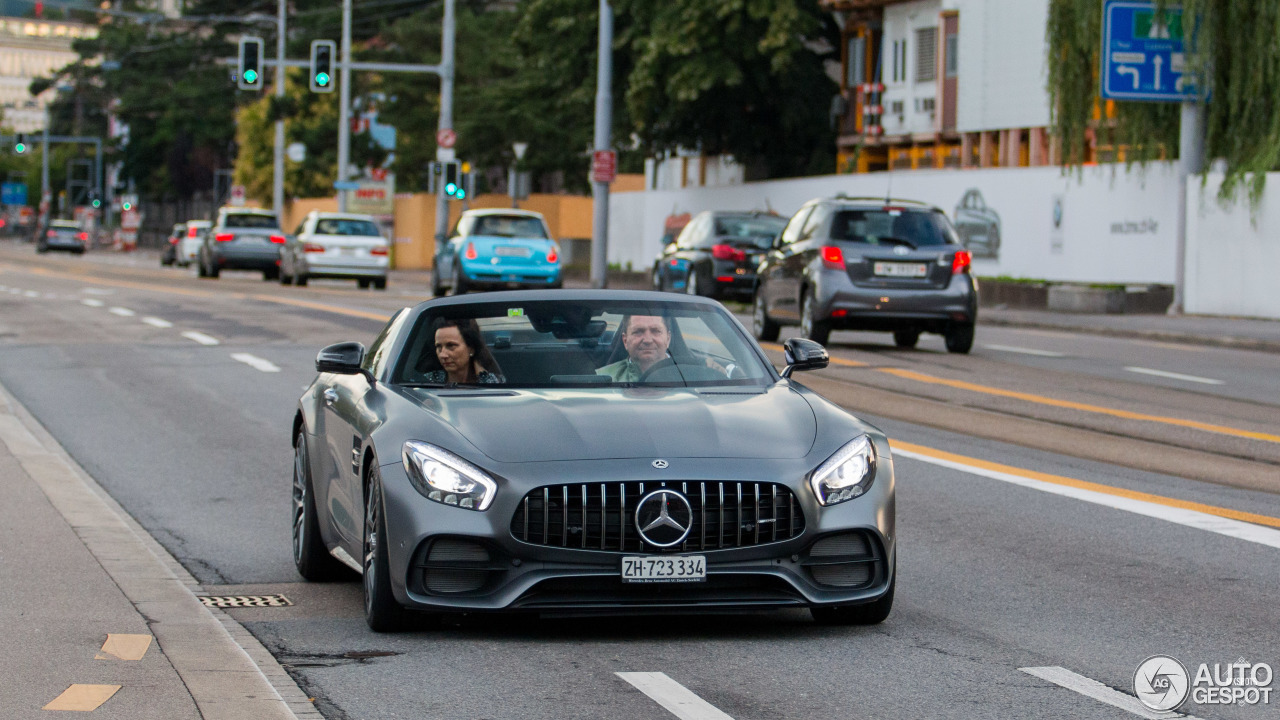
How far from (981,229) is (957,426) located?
25288 mm

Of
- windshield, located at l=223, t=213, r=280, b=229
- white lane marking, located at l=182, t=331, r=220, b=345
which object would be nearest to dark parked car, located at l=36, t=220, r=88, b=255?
windshield, located at l=223, t=213, r=280, b=229

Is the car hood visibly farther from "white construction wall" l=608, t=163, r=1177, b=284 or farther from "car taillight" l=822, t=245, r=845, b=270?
"white construction wall" l=608, t=163, r=1177, b=284

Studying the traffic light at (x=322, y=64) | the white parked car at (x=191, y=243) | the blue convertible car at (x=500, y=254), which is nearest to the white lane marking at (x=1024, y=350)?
the blue convertible car at (x=500, y=254)

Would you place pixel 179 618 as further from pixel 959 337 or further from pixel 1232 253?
pixel 1232 253

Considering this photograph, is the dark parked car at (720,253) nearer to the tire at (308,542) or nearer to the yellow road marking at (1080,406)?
the yellow road marking at (1080,406)

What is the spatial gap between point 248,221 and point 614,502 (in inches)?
1650

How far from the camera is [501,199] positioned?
A: 73625 millimetres

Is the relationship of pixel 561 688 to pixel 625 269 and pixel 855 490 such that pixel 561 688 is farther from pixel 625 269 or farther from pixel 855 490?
pixel 625 269

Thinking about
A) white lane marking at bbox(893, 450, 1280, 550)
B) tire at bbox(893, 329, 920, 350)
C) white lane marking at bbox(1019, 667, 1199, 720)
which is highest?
tire at bbox(893, 329, 920, 350)

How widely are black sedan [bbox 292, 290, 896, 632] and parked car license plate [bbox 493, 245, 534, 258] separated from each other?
27.7 meters

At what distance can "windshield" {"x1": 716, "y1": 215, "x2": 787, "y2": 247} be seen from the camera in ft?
99.9

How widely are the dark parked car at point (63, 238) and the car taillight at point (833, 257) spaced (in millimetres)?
69348

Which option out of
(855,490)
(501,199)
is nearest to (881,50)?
(501,199)

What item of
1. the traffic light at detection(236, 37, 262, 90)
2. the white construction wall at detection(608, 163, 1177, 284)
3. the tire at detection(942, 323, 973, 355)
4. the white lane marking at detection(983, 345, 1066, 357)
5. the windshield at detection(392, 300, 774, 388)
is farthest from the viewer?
the traffic light at detection(236, 37, 262, 90)
